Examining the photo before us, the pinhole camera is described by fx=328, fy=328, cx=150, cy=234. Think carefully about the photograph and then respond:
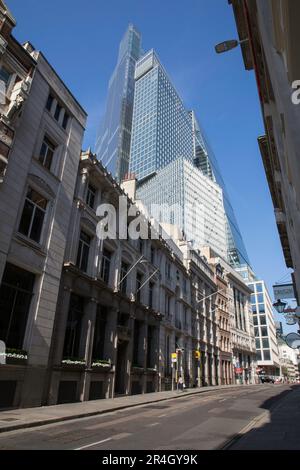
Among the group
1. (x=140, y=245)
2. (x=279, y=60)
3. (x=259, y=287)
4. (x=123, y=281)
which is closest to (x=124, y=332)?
(x=123, y=281)

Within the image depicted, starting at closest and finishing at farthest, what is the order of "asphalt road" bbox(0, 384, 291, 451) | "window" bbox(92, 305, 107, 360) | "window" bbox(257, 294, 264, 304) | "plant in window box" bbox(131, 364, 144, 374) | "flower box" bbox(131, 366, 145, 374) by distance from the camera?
"asphalt road" bbox(0, 384, 291, 451)
"window" bbox(92, 305, 107, 360)
"flower box" bbox(131, 366, 145, 374)
"plant in window box" bbox(131, 364, 144, 374)
"window" bbox(257, 294, 264, 304)

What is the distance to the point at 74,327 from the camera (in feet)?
69.8

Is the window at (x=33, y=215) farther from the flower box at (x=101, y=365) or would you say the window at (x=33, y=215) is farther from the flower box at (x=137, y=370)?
the flower box at (x=137, y=370)

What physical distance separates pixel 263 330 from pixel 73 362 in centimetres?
10043

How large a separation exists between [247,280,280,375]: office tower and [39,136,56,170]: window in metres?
102

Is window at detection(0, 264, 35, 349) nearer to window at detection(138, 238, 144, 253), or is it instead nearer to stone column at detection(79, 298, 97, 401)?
stone column at detection(79, 298, 97, 401)

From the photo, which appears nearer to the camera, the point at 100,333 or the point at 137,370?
the point at 100,333

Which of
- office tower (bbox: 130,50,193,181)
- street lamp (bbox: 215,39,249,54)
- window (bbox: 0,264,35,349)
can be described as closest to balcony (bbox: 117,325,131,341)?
window (bbox: 0,264,35,349)

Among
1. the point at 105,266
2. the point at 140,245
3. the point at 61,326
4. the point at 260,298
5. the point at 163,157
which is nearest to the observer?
the point at 61,326

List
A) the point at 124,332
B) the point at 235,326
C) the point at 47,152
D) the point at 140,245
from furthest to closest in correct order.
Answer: the point at 235,326 → the point at 140,245 → the point at 124,332 → the point at 47,152

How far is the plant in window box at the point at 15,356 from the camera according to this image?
49.4 feet

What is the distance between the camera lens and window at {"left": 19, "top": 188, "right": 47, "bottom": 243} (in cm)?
1767

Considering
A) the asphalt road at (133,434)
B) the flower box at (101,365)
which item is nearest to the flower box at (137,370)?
the flower box at (101,365)

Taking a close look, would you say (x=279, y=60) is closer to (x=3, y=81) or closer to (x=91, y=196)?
(x=3, y=81)
